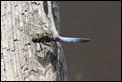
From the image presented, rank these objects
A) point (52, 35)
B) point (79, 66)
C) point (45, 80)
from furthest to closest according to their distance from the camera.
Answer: point (79, 66)
point (52, 35)
point (45, 80)

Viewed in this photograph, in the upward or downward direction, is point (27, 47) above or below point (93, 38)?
above

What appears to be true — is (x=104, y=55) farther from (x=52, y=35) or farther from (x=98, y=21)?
(x=52, y=35)

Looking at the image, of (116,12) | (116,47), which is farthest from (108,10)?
(116,47)

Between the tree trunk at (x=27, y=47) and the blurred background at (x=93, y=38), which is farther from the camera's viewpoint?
the blurred background at (x=93, y=38)

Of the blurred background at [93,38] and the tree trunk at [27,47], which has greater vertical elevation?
the tree trunk at [27,47]

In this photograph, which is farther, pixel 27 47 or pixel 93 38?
pixel 93 38
